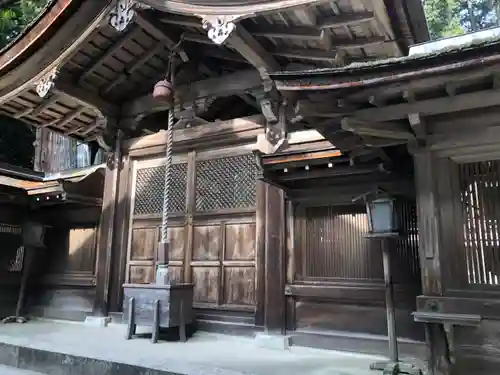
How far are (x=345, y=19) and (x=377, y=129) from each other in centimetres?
192

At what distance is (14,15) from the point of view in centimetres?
1460

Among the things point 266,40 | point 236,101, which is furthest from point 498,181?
point 236,101

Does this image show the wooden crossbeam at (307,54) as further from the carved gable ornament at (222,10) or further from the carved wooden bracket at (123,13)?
the carved wooden bracket at (123,13)

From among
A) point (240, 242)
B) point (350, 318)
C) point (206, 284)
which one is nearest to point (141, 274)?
point (206, 284)

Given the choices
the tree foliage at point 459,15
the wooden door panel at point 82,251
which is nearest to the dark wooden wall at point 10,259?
the wooden door panel at point 82,251

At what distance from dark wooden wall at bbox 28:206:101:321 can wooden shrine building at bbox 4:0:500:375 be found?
0.47 ft

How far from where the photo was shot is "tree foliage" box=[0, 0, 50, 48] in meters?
14.0

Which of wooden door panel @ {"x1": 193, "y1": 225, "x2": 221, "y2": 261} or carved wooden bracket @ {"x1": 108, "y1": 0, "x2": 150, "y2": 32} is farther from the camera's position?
wooden door panel @ {"x1": 193, "y1": 225, "x2": 221, "y2": 261}

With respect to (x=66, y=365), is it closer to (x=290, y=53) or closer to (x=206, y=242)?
(x=206, y=242)

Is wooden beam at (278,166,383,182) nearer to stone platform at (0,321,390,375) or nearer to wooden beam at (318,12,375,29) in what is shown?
wooden beam at (318,12,375,29)

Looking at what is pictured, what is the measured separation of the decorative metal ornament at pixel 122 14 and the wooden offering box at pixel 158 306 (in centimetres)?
391

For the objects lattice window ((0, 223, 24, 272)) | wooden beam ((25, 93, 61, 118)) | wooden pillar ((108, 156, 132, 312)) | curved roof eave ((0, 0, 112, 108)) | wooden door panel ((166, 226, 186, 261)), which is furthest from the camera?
lattice window ((0, 223, 24, 272))

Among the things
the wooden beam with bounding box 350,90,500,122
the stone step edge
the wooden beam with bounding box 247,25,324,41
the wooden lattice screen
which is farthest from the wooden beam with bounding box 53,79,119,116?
the wooden beam with bounding box 350,90,500,122

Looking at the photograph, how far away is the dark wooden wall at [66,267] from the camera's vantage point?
29.3 feet
